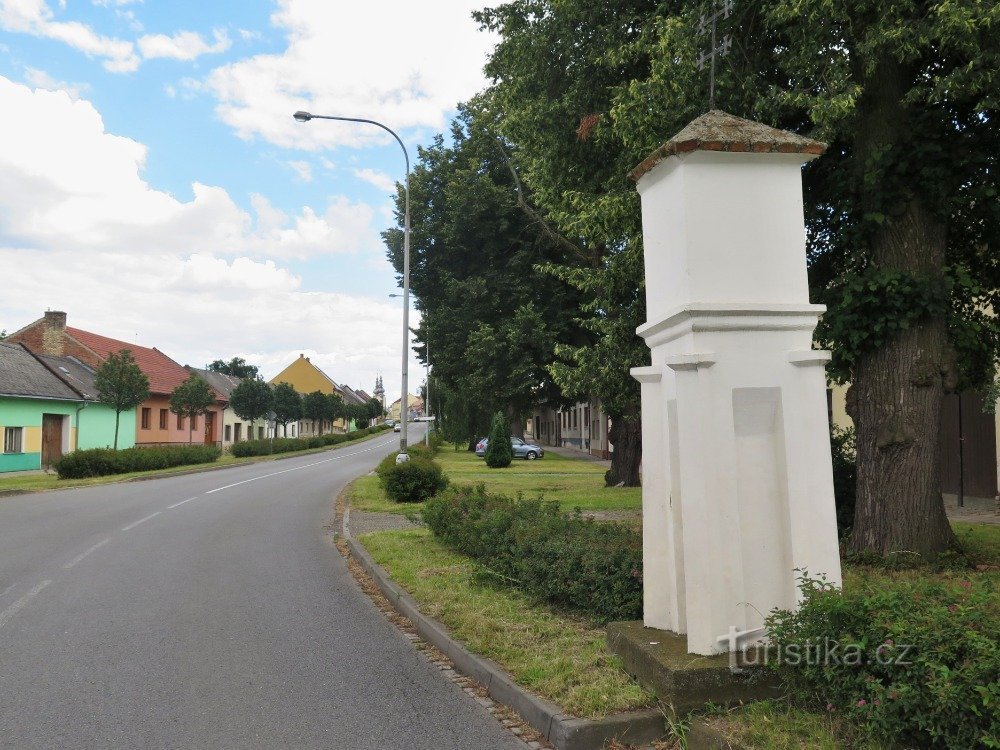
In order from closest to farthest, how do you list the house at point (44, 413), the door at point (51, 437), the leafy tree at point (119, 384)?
the leafy tree at point (119, 384) < the house at point (44, 413) < the door at point (51, 437)

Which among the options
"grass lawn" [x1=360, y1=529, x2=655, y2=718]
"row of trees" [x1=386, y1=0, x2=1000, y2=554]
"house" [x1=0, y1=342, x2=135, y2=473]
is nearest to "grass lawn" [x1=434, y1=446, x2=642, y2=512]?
"grass lawn" [x1=360, y1=529, x2=655, y2=718]

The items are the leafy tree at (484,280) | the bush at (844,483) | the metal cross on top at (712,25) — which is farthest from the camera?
the leafy tree at (484,280)

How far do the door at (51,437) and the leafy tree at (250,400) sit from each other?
1564cm

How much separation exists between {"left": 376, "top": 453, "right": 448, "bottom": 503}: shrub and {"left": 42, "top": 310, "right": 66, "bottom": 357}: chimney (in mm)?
34274

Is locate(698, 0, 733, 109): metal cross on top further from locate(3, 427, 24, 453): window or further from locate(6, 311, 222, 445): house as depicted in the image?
locate(6, 311, 222, 445): house

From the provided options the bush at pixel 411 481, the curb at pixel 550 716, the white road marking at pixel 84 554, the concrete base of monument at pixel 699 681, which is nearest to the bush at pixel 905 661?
the concrete base of monument at pixel 699 681

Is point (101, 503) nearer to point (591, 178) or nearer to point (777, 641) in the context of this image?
point (591, 178)

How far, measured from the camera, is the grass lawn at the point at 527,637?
15.1ft

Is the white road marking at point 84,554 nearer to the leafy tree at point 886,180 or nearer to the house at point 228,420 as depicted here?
the leafy tree at point 886,180

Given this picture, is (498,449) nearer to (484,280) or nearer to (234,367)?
(484,280)

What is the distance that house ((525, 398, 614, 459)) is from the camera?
44.5m

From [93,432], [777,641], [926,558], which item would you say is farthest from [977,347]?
[93,432]

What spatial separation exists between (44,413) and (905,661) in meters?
37.9

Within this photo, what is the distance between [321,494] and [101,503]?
5.48m
